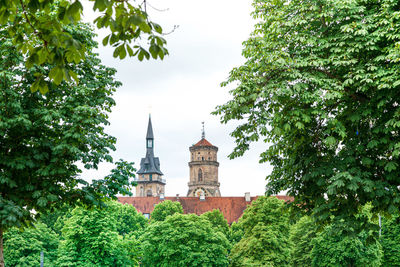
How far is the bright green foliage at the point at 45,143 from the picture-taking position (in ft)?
46.8

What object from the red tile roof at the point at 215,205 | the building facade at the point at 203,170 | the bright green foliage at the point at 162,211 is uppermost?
the building facade at the point at 203,170

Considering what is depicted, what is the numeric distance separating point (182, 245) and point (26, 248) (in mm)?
14480

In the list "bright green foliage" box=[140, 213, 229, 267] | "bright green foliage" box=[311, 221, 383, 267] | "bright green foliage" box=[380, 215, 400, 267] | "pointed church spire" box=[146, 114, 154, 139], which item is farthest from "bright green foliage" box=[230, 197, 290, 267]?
"pointed church spire" box=[146, 114, 154, 139]

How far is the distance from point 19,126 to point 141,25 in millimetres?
10485

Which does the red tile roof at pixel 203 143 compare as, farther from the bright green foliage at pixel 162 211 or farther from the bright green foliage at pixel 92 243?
the bright green foliage at pixel 92 243

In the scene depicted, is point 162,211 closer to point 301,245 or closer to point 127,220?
point 127,220

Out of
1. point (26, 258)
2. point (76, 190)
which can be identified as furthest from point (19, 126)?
point (26, 258)

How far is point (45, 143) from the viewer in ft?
48.8

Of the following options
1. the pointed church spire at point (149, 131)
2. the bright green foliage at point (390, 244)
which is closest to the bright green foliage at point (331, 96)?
the bright green foliage at point (390, 244)

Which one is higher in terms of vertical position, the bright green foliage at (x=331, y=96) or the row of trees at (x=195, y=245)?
the bright green foliage at (x=331, y=96)

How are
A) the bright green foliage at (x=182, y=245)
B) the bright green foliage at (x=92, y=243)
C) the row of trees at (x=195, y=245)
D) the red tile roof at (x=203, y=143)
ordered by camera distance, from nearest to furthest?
1. the bright green foliage at (x=92, y=243)
2. the row of trees at (x=195, y=245)
3. the bright green foliage at (x=182, y=245)
4. the red tile roof at (x=203, y=143)

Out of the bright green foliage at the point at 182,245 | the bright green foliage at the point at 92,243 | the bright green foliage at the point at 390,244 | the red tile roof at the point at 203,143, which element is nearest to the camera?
the bright green foliage at the point at 92,243

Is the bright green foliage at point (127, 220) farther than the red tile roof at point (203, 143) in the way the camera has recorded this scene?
No

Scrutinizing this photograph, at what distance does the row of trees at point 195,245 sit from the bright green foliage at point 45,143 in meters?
23.6
